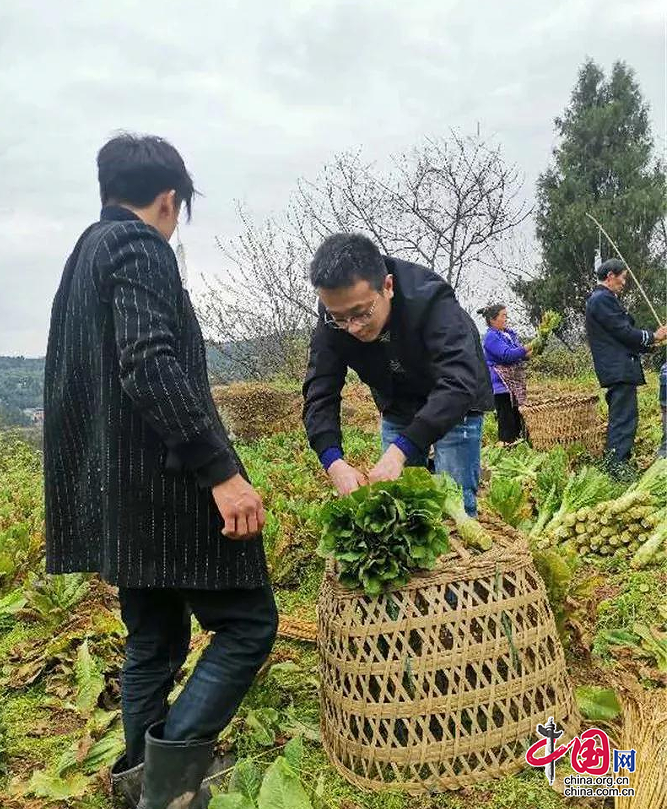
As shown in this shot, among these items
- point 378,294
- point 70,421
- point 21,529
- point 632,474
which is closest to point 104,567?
point 70,421

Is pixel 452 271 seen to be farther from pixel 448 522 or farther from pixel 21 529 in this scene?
pixel 448 522

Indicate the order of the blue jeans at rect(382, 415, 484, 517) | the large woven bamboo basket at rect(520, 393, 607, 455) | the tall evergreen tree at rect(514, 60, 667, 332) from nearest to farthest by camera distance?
the blue jeans at rect(382, 415, 484, 517)
the large woven bamboo basket at rect(520, 393, 607, 455)
the tall evergreen tree at rect(514, 60, 667, 332)

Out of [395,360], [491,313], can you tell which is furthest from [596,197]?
[395,360]

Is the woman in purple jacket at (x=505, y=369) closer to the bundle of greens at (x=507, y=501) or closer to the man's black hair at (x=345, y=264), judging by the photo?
the bundle of greens at (x=507, y=501)

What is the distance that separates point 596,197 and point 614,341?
1846cm

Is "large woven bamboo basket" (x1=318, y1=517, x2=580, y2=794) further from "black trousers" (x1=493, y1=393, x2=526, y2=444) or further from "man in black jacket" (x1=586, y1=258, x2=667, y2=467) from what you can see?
"black trousers" (x1=493, y1=393, x2=526, y2=444)

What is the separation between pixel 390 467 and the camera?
236cm

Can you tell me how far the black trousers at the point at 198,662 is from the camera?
197 centimetres

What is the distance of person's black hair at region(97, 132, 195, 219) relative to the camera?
2033 mm

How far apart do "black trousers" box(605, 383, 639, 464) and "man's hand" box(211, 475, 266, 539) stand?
4.85 meters

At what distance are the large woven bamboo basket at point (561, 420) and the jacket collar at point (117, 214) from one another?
550 centimetres

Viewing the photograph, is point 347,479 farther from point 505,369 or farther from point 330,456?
point 505,369

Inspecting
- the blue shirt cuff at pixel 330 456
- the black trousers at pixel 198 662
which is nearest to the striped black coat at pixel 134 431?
the black trousers at pixel 198 662

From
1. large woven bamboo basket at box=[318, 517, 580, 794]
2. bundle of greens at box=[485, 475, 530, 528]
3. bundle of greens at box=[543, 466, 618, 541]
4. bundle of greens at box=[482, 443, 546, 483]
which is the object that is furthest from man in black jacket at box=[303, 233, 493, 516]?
bundle of greens at box=[482, 443, 546, 483]
